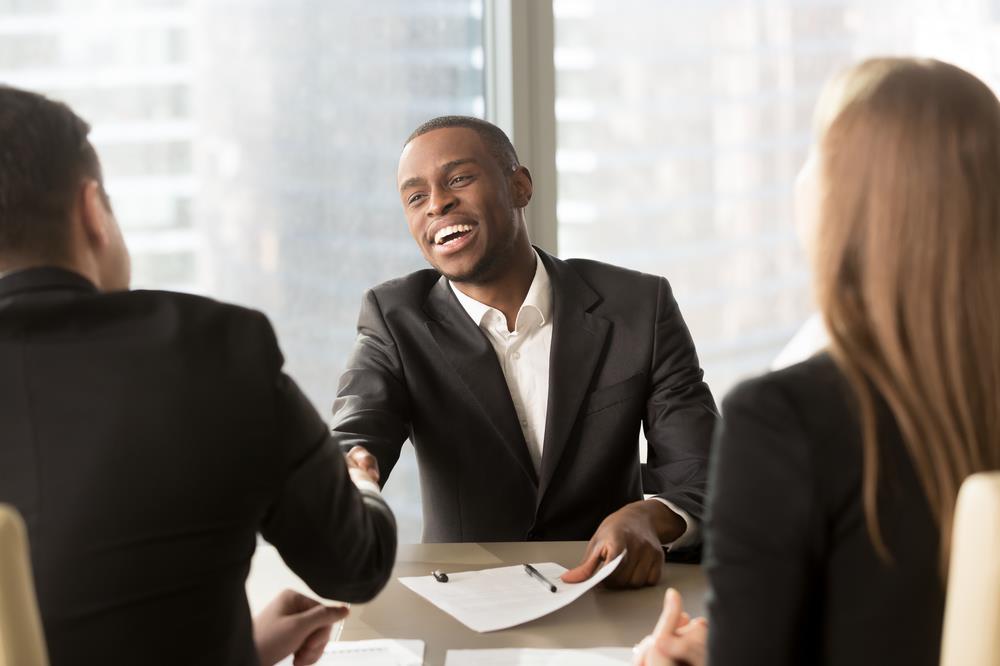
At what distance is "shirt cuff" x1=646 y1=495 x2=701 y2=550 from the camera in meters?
2.01

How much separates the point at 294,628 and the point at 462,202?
4.37 ft

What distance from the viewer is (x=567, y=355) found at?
248cm

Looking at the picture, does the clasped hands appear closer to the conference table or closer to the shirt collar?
the conference table

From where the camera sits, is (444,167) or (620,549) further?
(444,167)

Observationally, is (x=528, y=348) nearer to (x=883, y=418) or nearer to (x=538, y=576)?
(x=538, y=576)

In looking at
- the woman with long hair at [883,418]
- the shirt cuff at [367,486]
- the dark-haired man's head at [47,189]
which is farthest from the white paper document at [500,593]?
the dark-haired man's head at [47,189]

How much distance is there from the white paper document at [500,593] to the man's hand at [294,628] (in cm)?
23

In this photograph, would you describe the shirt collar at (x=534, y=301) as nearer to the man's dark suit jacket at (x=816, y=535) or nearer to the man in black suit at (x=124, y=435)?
the man in black suit at (x=124, y=435)

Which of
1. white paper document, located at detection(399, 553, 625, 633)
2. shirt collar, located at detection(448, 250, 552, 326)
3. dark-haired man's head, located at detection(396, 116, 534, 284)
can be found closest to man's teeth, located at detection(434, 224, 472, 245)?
dark-haired man's head, located at detection(396, 116, 534, 284)

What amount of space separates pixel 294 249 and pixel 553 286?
1.43 m

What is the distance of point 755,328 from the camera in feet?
14.8

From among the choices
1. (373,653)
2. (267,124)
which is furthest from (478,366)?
(267,124)

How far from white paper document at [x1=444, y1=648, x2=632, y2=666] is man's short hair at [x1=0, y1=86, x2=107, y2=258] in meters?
0.79

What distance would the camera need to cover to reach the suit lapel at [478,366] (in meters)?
2.41
